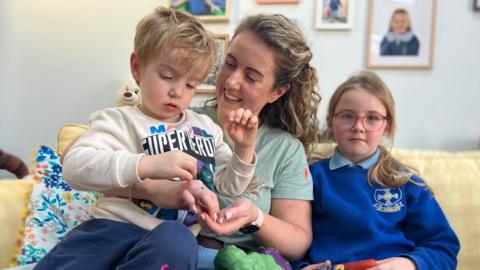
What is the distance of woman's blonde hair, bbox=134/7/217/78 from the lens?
103cm

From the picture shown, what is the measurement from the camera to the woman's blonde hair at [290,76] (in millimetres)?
1320

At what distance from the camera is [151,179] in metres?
0.96

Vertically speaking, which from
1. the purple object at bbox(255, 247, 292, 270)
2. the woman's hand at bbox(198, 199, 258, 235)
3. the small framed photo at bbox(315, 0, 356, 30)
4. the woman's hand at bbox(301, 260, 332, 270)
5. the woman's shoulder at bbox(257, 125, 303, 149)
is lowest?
the woman's hand at bbox(301, 260, 332, 270)

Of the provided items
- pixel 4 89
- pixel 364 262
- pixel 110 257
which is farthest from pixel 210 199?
pixel 4 89

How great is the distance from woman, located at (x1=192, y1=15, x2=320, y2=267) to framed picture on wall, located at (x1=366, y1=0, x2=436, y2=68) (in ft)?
3.59

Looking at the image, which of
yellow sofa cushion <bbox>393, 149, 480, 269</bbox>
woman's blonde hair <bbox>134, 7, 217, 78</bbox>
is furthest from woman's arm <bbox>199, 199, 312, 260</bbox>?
yellow sofa cushion <bbox>393, 149, 480, 269</bbox>

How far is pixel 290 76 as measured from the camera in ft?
4.50

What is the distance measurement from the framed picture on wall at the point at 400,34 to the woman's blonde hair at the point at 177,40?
4.88 feet

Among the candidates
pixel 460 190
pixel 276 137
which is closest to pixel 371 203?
pixel 276 137

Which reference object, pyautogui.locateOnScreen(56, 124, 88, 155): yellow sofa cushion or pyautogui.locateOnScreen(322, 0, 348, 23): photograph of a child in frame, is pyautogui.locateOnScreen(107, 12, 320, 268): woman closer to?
pyautogui.locateOnScreen(56, 124, 88, 155): yellow sofa cushion

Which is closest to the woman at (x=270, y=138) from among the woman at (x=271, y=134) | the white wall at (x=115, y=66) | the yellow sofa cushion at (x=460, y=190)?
the woman at (x=271, y=134)

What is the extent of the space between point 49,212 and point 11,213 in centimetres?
14

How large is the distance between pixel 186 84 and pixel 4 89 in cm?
236

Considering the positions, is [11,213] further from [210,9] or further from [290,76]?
[210,9]
